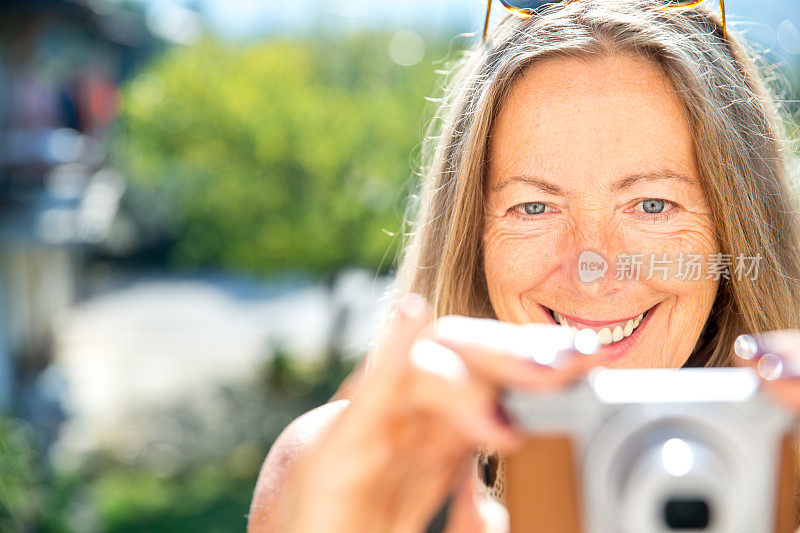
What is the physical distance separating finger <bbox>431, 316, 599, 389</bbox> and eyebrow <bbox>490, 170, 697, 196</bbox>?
0.69 feet

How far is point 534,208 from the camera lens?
0.62 metres

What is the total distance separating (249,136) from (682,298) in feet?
10.4

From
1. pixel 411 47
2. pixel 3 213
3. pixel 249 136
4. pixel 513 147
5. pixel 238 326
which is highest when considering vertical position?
pixel 513 147

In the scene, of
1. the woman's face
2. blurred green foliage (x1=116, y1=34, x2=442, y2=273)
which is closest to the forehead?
the woman's face

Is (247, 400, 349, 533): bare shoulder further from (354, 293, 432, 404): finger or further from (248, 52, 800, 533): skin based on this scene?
(354, 293, 432, 404): finger

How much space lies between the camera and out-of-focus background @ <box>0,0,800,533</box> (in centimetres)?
354

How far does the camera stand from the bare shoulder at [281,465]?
2.14ft

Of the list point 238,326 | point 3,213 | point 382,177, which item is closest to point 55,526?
point 3,213

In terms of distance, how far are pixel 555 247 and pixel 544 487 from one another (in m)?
0.23

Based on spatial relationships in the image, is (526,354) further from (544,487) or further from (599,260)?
(599,260)

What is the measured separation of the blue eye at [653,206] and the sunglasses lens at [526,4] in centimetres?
19

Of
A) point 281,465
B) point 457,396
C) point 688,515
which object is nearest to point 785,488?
point 688,515

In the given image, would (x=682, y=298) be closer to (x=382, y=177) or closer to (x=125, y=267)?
(x=382, y=177)

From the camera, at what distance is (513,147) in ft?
2.07
